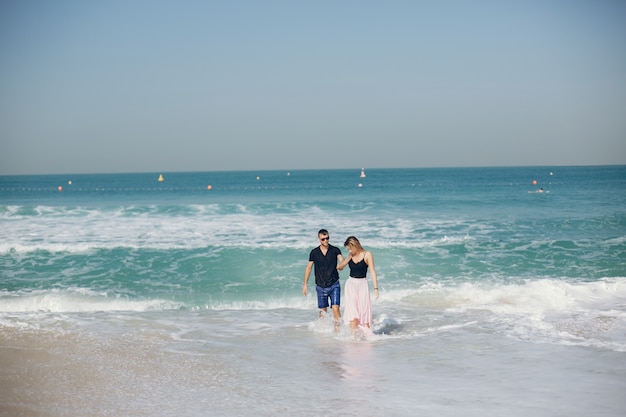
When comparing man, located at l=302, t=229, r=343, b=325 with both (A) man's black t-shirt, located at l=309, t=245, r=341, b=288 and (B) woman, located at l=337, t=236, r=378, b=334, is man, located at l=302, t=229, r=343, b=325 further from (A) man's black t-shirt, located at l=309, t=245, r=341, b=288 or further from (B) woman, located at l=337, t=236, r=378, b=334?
(B) woman, located at l=337, t=236, r=378, b=334

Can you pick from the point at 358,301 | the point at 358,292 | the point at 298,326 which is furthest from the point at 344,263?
the point at 298,326

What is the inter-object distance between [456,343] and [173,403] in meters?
4.67

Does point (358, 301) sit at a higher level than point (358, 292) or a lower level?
lower

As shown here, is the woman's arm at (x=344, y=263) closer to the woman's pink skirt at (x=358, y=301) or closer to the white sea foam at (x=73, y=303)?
the woman's pink skirt at (x=358, y=301)

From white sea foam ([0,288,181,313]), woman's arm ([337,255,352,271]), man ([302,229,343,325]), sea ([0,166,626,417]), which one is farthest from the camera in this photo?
white sea foam ([0,288,181,313])

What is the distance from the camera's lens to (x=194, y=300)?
14.8 m

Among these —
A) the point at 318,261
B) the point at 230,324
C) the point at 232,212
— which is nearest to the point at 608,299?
the point at 318,261

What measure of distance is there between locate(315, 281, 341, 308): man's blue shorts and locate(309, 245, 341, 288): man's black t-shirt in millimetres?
73

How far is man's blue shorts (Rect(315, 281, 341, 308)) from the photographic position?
10.7 m

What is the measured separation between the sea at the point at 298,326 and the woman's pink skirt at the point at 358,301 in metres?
0.34

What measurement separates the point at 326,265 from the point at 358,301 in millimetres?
887

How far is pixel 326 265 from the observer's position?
10680 millimetres

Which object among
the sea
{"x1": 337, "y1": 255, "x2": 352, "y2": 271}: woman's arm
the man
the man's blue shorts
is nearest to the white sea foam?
the sea

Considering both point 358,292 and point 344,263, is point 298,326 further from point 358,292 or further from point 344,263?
point 344,263
